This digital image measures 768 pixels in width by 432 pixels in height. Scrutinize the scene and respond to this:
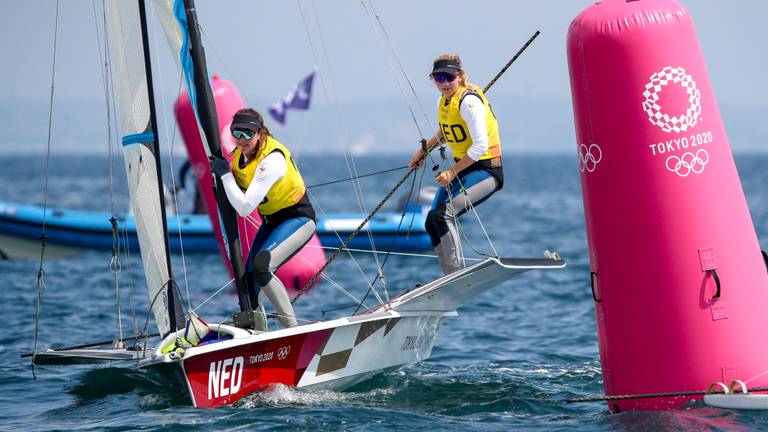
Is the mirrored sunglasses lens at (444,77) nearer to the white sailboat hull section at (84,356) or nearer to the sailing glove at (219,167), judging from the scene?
the sailing glove at (219,167)

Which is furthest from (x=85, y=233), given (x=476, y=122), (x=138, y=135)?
(x=476, y=122)

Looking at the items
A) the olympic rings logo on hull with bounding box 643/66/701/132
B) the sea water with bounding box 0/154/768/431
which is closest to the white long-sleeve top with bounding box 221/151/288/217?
the sea water with bounding box 0/154/768/431

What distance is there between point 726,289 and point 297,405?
266cm

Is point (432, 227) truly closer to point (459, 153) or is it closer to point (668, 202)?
point (459, 153)

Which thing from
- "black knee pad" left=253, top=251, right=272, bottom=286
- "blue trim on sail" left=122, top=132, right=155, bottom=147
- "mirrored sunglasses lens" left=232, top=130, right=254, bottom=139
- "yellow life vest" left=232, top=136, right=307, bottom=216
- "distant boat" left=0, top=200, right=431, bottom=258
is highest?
"distant boat" left=0, top=200, right=431, bottom=258

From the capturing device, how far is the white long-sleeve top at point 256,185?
7.05 m

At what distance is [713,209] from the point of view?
239 inches

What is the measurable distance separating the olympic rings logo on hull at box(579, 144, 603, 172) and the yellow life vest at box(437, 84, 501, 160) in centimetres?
119

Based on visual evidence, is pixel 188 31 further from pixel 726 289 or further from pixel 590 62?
pixel 726 289

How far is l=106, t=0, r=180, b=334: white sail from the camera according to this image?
25.7 ft

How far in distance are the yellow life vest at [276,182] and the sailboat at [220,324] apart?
17 centimetres

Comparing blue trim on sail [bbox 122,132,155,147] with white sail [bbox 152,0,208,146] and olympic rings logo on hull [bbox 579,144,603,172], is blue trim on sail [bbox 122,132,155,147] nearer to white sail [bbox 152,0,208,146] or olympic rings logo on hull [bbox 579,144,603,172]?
white sail [bbox 152,0,208,146]

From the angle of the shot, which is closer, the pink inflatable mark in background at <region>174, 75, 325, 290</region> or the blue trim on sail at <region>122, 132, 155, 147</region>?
the blue trim on sail at <region>122, 132, 155, 147</region>

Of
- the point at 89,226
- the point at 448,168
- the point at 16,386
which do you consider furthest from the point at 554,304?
the point at 89,226
